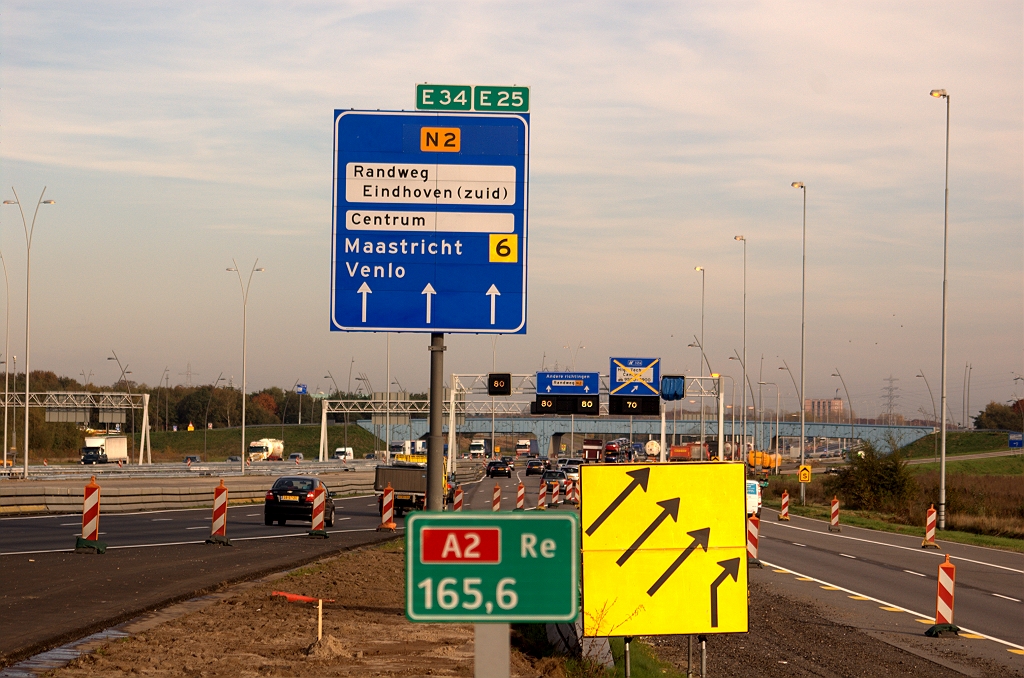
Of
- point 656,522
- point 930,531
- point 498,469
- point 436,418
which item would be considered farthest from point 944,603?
point 498,469

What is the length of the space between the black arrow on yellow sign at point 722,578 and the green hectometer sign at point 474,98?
7.20m

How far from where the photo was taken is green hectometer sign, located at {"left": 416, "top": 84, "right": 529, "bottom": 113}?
13914 millimetres

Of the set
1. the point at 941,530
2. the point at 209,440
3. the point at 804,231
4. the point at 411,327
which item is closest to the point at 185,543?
A: the point at 411,327

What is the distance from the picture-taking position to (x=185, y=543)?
84.4 ft

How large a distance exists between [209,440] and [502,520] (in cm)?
15108

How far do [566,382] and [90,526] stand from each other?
46.1m

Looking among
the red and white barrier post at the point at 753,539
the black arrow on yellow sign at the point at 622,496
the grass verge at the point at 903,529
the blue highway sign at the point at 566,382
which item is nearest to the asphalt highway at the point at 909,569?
the red and white barrier post at the point at 753,539

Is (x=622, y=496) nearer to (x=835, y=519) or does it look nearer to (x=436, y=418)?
(x=436, y=418)

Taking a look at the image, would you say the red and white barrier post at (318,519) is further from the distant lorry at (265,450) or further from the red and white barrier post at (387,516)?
the distant lorry at (265,450)

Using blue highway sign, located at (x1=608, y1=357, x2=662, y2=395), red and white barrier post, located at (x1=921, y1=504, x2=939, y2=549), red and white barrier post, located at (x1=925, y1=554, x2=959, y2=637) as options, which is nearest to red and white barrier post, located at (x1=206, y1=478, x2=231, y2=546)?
red and white barrier post, located at (x1=925, y1=554, x2=959, y2=637)

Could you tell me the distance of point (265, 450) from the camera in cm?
11631

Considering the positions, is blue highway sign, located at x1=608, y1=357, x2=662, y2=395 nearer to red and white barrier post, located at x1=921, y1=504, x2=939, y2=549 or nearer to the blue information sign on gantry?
red and white barrier post, located at x1=921, y1=504, x2=939, y2=549

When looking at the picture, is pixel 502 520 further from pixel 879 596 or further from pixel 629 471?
pixel 879 596

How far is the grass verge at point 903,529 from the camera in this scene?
37094 mm
